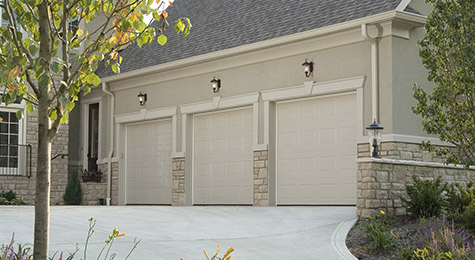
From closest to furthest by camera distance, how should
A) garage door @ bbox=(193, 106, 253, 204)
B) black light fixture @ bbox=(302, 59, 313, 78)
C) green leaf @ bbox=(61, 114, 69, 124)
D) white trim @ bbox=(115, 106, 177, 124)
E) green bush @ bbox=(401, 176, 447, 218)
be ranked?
green leaf @ bbox=(61, 114, 69, 124) → green bush @ bbox=(401, 176, 447, 218) → black light fixture @ bbox=(302, 59, 313, 78) → garage door @ bbox=(193, 106, 253, 204) → white trim @ bbox=(115, 106, 177, 124)

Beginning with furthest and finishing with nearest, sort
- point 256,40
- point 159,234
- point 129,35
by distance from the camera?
point 256,40 < point 159,234 < point 129,35

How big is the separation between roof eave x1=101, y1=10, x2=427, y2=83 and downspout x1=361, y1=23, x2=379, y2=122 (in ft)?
0.85

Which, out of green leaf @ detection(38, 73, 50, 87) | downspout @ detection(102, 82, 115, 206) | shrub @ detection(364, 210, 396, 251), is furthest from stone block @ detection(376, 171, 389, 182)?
downspout @ detection(102, 82, 115, 206)

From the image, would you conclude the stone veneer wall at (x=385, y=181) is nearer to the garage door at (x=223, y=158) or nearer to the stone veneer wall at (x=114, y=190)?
the garage door at (x=223, y=158)

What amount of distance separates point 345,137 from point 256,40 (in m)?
3.44

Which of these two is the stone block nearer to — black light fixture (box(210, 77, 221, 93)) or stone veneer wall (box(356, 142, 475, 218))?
stone veneer wall (box(356, 142, 475, 218))

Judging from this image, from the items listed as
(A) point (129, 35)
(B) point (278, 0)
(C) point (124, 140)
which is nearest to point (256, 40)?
(B) point (278, 0)

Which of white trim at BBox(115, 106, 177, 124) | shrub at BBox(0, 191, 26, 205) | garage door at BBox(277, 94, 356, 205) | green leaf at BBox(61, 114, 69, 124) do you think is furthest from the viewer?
white trim at BBox(115, 106, 177, 124)

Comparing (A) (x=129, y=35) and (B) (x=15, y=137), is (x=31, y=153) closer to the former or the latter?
(B) (x=15, y=137)

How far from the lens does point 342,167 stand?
15.5 metres

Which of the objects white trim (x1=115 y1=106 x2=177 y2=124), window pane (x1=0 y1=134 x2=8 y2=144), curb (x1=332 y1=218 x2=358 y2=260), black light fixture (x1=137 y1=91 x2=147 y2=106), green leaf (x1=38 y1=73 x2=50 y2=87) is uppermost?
black light fixture (x1=137 y1=91 x2=147 y2=106)

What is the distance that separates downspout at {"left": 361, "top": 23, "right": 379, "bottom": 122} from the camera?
578 inches

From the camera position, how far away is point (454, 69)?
11.1 metres

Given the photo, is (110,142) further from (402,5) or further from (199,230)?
(199,230)
